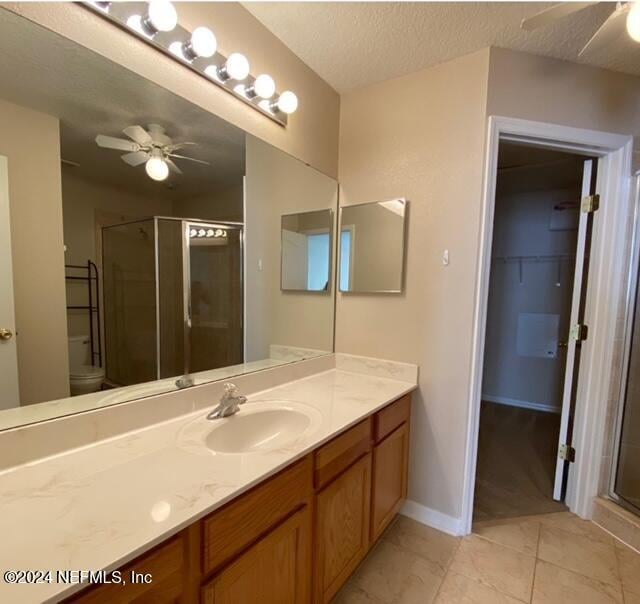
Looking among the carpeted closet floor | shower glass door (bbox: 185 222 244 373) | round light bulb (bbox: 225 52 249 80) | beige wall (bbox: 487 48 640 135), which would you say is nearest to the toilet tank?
shower glass door (bbox: 185 222 244 373)

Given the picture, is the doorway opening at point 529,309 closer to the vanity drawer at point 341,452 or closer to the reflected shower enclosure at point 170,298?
the vanity drawer at point 341,452

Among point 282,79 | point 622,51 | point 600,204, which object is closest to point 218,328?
point 282,79

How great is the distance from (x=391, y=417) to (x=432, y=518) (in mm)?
712

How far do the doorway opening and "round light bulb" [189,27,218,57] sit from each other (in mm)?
2223

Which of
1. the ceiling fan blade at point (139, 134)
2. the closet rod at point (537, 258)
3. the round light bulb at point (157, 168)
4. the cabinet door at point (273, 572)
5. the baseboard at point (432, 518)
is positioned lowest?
the baseboard at point (432, 518)

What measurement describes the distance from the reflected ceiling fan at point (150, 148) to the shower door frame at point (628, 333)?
2217 millimetres

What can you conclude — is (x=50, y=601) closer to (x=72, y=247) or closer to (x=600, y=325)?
(x=72, y=247)

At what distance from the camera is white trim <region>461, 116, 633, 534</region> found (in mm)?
1604

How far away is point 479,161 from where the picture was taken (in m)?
1.59

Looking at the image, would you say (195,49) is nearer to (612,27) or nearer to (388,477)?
(612,27)

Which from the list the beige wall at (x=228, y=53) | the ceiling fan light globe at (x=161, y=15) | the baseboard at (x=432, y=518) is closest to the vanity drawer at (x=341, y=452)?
the baseboard at (x=432, y=518)

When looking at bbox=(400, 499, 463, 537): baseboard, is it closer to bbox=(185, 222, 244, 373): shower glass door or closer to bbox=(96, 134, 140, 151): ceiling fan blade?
bbox=(185, 222, 244, 373): shower glass door

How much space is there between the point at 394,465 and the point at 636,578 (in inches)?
45.4

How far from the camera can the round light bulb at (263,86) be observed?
1.40 meters
